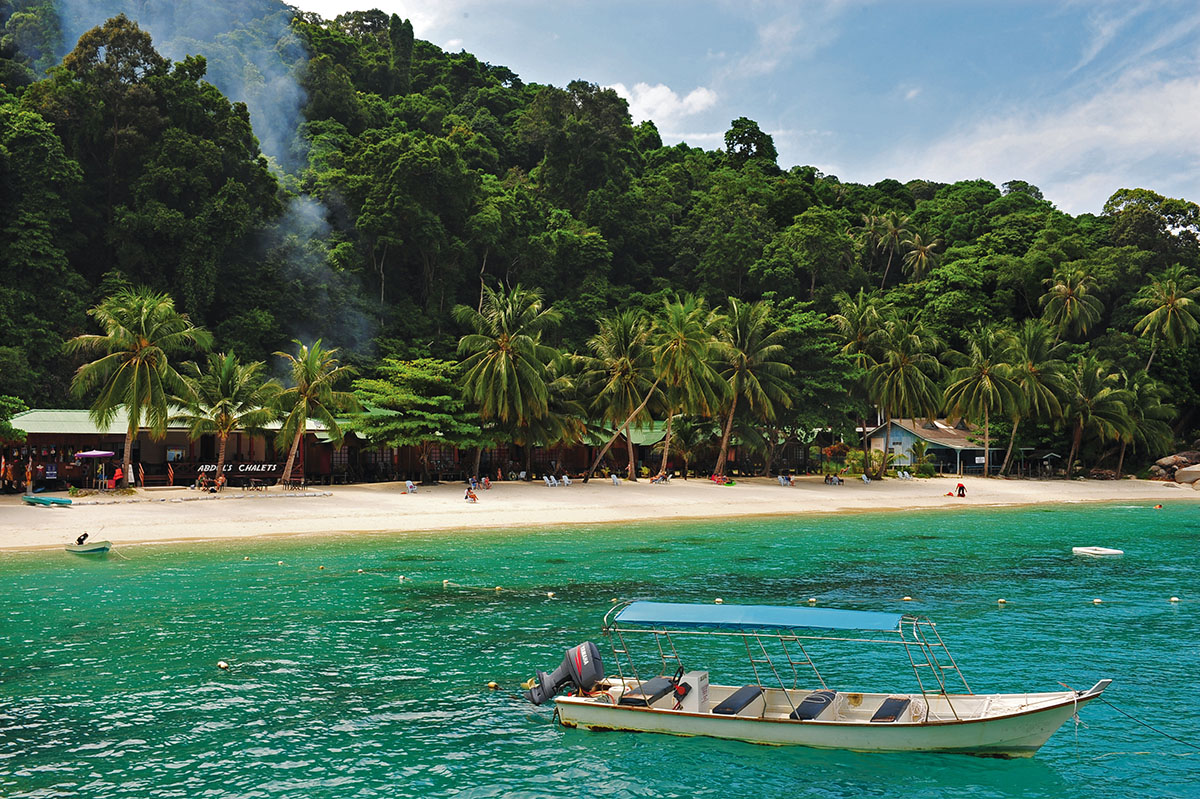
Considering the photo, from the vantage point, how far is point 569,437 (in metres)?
51.3

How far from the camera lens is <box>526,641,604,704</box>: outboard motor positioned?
13.3 meters

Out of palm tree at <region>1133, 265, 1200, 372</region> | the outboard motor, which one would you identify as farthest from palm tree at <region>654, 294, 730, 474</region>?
palm tree at <region>1133, 265, 1200, 372</region>

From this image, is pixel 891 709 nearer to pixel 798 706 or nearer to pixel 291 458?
pixel 798 706

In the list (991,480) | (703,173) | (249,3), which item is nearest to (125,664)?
(991,480)

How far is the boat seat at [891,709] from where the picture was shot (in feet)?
38.4

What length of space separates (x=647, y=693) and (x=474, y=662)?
185 inches

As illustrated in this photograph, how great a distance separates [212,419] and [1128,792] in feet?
129

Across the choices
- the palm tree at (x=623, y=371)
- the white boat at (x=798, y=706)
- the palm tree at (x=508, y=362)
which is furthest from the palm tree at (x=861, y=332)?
the white boat at (x=798, y=706)

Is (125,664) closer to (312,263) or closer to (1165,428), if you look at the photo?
(312,263)

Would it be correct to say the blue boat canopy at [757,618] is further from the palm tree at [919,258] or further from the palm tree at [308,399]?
the palm tree at [919,258]

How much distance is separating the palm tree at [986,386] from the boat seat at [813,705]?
5522 cm

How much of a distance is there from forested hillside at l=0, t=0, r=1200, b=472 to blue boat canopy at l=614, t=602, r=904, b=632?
38.7 metres

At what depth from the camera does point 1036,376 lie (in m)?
65.1

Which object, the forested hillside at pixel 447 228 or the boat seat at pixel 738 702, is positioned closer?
the boat seat at pixel 738 702
